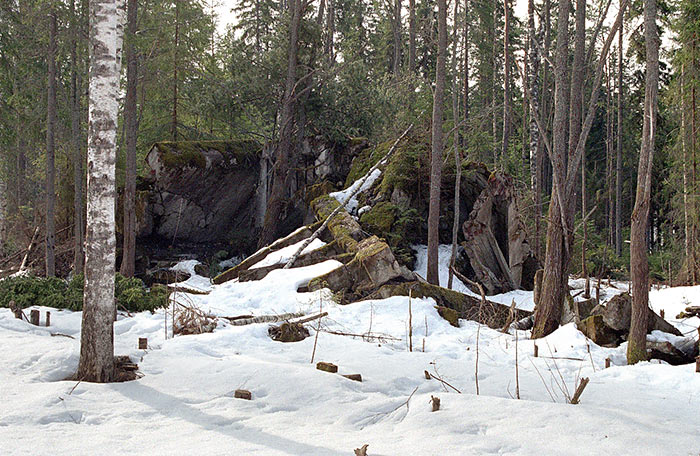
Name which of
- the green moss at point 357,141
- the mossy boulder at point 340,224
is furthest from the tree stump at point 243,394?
the green moss at point 357,141

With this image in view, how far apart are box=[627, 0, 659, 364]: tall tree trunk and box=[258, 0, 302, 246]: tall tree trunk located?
11639 mm

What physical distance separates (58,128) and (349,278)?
11578 millimetres

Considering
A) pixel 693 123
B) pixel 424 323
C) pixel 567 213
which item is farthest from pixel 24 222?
pixel 693 123

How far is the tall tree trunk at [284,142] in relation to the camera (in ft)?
56.2

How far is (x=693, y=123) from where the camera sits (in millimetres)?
18875

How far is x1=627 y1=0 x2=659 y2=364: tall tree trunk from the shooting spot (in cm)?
717

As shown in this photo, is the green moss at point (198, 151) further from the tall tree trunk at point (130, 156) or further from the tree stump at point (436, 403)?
the tree stump at point (436, 403)

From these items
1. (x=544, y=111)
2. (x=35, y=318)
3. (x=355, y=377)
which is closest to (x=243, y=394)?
(x=355, y=377)

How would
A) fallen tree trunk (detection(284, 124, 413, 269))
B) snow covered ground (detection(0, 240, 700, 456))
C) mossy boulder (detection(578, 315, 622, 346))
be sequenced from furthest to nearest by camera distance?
fallen tree trunk (detection(284, 124, 413, 269)), mossy boulder (detection(578, 315, 622, 346)), snow covered ground (detection(0, 240, 700, 456))

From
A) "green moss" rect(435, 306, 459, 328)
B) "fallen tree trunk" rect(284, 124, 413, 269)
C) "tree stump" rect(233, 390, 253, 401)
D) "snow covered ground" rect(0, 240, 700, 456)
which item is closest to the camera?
"snow covered ground" rect(0, 240, 700, 456)

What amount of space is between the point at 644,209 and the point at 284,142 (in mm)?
12324

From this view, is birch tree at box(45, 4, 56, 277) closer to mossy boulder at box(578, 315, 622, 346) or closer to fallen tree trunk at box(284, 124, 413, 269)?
fallen tree trunk at box(284, 124, 413, 269)

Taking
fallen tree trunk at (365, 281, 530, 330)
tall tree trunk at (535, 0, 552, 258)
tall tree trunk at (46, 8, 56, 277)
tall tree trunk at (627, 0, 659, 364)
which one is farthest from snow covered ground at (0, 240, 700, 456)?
tall tree trunk at (46, 8, 56, 277)

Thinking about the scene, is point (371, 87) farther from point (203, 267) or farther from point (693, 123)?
point (693, 123)
